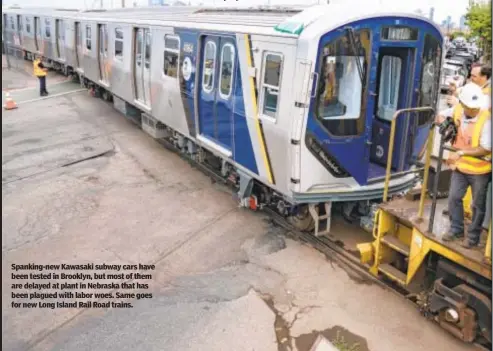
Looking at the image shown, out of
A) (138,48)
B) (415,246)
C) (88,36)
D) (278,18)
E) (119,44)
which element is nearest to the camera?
(415,246)

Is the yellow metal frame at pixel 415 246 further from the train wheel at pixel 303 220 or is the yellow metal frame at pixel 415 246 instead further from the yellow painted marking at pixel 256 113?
the yellow painted marking at pixel 256 113

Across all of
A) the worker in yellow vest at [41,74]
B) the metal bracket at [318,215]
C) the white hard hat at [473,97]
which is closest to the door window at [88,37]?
the worker in yellow vest at [41,74]

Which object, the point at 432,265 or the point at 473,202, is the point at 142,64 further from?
the point at 473,202

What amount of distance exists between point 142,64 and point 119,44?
2172 millimetres

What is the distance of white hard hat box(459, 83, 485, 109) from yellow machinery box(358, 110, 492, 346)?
69 centimetres

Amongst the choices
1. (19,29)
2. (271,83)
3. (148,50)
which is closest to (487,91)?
(271,83)

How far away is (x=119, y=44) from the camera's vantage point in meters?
13.2

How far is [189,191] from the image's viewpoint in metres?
9.42

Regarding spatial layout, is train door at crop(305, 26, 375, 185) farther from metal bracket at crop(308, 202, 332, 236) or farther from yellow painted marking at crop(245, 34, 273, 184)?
yellow painted marking at crop(245, 34, 273, 184)

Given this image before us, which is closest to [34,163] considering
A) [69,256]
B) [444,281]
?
[69,256]

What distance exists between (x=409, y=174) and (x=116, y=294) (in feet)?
14.6

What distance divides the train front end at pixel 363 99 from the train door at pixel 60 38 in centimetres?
1692

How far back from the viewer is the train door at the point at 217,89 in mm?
7703

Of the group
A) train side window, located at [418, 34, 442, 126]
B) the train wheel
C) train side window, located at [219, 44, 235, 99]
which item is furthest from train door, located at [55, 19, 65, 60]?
train side window, located at [418, 34, 442, 126]
